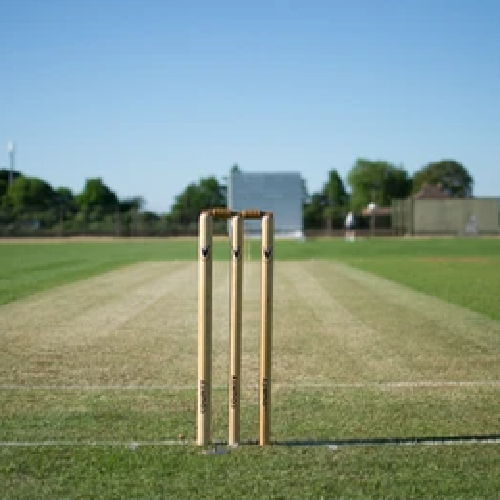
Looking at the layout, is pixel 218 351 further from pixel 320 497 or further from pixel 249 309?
pixel 320 497

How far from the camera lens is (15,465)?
16.0 ft

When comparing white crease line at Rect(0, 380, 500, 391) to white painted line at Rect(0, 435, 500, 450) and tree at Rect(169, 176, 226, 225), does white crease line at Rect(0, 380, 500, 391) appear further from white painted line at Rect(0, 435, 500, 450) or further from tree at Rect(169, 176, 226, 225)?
tree at Rect(169, 176, 226, 225)

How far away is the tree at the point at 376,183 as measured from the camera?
11825 centimetres

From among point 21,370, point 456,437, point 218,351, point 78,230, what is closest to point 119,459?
point 456,437

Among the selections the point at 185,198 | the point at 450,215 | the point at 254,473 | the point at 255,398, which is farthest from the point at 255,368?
the point at 185,198

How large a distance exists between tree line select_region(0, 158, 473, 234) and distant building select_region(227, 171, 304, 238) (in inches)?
263

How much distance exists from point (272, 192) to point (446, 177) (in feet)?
278

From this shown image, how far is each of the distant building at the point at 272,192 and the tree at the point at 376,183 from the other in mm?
56364

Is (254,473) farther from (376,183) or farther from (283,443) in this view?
(376,183)

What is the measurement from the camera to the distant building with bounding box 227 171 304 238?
6125 cm

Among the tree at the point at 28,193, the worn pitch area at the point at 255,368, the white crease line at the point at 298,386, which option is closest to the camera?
the worn pitch area at the point at 255,368

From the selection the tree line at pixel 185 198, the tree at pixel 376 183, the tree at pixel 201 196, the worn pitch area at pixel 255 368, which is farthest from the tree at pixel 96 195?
the worn pitch area at pixel 255 368

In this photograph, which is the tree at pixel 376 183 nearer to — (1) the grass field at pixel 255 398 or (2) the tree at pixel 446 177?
(2) the tree at pixel 446 177

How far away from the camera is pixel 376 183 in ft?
389
